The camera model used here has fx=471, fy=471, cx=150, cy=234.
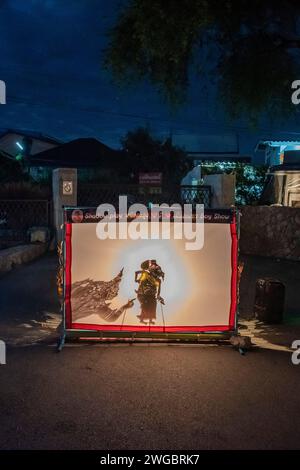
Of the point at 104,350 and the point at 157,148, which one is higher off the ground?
the point at 157,148

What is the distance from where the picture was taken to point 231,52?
407 inches

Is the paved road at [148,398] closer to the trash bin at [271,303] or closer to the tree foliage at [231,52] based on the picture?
the trash bin at [271,303]

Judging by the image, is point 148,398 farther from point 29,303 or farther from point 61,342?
point 29,303

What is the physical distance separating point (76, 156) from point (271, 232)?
1076 inches

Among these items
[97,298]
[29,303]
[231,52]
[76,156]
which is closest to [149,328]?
[97,298]

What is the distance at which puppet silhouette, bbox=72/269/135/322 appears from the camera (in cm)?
611

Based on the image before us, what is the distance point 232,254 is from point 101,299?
179 centimetres

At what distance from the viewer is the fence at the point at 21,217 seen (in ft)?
49.3

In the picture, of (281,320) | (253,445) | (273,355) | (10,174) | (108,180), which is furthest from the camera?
(108,180)

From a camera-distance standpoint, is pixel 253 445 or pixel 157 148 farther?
pixel 157 148

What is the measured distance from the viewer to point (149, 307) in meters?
6.12

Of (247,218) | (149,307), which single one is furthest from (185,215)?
(247,218)
